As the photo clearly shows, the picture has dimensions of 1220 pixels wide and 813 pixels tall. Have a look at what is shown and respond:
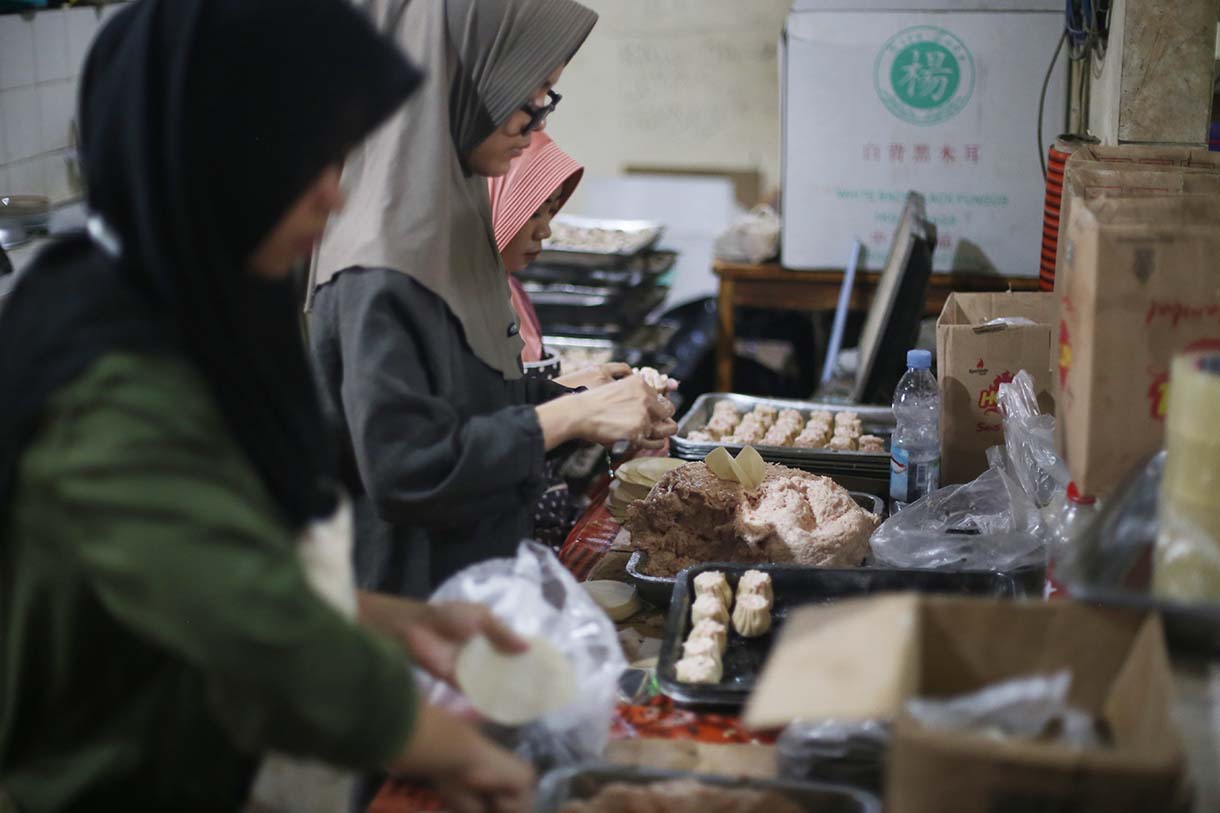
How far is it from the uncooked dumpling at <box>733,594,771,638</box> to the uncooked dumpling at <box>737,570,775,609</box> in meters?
0.02

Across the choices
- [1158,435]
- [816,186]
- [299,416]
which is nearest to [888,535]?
[1158,435]

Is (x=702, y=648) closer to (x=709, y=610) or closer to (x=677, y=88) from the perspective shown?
(x=709, y=610)

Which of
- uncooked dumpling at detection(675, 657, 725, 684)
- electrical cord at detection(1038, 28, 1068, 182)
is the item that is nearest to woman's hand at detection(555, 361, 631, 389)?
uncooked dumpling at detection(675, 657, 725, 684)

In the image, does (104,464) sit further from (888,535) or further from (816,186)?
(816,186)

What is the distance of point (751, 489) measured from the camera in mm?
2600

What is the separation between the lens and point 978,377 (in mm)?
2770

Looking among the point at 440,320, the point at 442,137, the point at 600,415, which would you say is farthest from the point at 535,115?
the point at 600,415

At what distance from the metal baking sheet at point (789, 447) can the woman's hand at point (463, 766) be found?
70.3 inches

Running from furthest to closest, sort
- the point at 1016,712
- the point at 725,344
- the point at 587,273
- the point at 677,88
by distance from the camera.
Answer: the point at 677,88 < the point at 587,273 < the point at 725,344 < the point at 1016,712

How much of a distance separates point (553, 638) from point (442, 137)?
0.94 metres

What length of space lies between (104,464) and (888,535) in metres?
1.77

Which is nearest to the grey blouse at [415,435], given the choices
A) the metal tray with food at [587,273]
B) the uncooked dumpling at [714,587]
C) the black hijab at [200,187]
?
the uncooked dumpling at [714,587]

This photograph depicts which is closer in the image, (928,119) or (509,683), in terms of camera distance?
(509,683)

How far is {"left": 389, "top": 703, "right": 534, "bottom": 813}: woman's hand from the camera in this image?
4.22 ft
